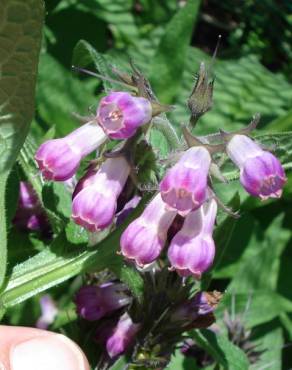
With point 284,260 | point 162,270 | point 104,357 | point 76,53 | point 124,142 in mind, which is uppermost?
point 124,142

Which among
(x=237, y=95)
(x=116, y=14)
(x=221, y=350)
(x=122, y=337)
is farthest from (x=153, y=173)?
(x=116, y=14)

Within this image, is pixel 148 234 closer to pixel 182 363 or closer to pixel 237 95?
pixel 182 363

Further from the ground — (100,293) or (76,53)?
(76,53)

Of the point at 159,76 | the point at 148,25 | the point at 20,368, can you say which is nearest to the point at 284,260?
the point at 159,76

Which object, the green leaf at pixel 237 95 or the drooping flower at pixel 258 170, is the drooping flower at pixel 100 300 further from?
the green leaf at pixel 237 95

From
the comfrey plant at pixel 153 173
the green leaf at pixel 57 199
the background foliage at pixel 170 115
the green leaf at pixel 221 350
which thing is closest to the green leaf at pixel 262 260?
the background foliage at pixel 170 115

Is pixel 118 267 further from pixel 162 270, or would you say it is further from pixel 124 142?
pixel 124 142
